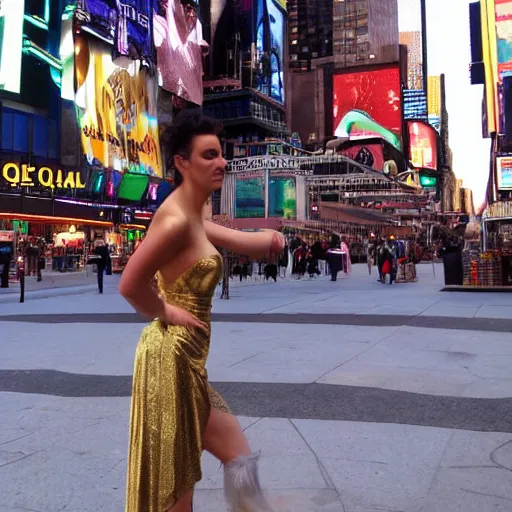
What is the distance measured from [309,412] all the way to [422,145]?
142594mm

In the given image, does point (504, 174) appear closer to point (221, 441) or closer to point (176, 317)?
point (221, 441)

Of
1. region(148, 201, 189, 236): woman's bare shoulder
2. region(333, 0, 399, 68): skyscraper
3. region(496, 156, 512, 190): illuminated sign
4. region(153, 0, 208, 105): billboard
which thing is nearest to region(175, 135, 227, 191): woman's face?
region(148, 201, 189, 236): woman's bare shoulder

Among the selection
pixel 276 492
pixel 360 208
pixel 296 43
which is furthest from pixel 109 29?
pixel 296 43

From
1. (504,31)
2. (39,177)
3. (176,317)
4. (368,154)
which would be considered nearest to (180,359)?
(176,317)

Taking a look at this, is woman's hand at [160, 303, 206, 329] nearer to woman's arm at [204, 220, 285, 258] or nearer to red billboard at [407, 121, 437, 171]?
woman's arm at [204, 220, 285, 258]

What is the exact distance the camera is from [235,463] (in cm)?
213

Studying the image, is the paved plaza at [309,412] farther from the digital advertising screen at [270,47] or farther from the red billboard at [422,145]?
the red billboard at [422,145]

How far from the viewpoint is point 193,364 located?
2053mm

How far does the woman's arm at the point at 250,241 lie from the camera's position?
2391 mm

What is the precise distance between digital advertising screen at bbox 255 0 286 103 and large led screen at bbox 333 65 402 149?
25.0 metres

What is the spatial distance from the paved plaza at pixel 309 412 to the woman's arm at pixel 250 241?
3.46 feet

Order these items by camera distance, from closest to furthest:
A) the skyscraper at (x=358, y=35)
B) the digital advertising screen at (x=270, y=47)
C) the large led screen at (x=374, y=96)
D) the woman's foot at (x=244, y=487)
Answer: the woman's foot at (x=244, y=487), the digital advertising screen at (x=270, y=47), the large led screen at (x=374, y=96), the skyscraper at (x=358, y=35)

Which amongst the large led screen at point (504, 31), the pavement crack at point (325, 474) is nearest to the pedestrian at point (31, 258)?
the pavement crack at point (325, 474)

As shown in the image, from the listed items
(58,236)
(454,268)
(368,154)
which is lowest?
(454,268)
